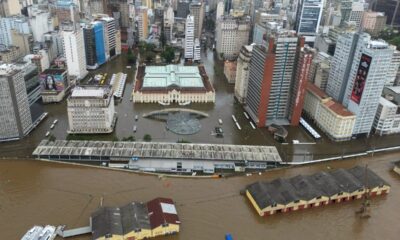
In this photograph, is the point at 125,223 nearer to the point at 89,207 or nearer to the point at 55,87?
the point at 89,207

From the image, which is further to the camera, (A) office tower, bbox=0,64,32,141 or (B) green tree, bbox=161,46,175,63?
(B) green tree, bbox=161,46,175,63

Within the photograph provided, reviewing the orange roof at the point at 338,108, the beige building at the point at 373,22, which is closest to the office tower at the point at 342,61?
the orange roof at the point at 338,108

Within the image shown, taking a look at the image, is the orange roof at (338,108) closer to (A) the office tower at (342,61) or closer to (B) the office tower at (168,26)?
(A) the office tower at (342,61)

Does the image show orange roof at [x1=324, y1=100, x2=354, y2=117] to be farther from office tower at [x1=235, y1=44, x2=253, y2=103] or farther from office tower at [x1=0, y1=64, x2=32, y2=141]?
office tower at [x1=0, y1=64, x2=32, y2=141]

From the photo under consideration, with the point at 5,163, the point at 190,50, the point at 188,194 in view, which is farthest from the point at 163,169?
the point at 190,50

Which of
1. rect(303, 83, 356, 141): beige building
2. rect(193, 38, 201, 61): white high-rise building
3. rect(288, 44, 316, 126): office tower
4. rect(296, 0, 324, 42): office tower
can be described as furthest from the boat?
rect(296, 0, 324, 42): office tower

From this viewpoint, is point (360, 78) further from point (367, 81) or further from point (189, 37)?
point (189, 37)

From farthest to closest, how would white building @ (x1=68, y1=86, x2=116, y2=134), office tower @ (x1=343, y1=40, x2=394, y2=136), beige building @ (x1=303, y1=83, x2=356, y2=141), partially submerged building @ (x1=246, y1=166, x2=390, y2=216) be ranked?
beige building @ (x1=303, y1=83, x2=356, y2=141), white building @ (x1=68, y1=86, x2=116, y2=134), office tower @ (x1=343, y1=40, x2=394, y2=136), partially submerged building @ (x1=246, y1=166, x2=390, y2=216)
